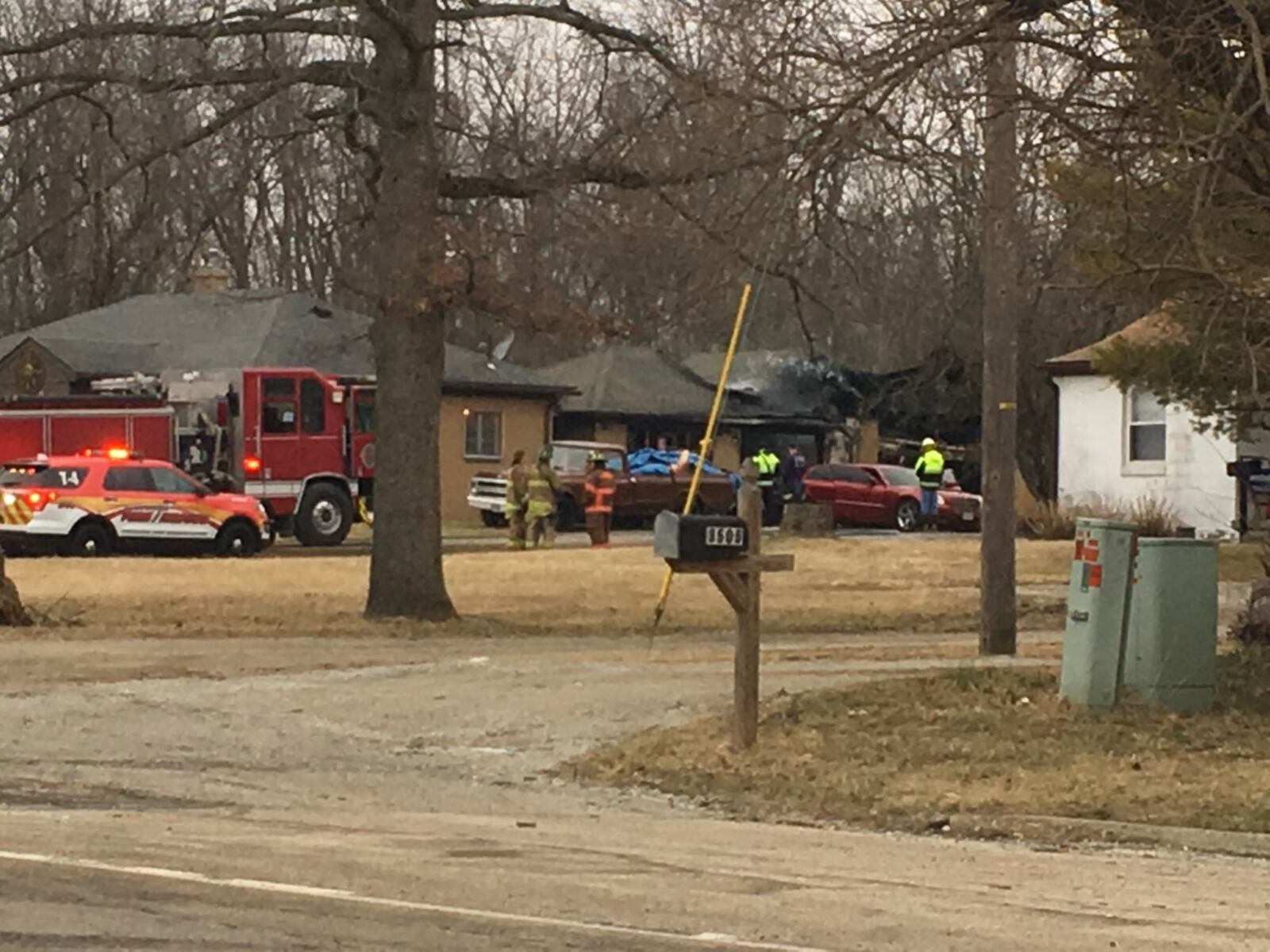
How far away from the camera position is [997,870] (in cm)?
960

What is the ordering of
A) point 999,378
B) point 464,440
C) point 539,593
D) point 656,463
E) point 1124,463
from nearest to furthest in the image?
point 999,378
point 539,593
point 1124,463
point 656,463
point 464,440

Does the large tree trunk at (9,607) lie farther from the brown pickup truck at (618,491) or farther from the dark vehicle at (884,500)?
the dark vehicle at (884,500)

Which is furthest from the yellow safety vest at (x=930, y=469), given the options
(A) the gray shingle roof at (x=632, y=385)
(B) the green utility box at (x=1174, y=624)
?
(B) the green utility box at (x=1174, y=624)

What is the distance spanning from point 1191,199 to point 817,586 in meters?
15.4

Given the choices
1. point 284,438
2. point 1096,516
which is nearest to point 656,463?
point 1096,516

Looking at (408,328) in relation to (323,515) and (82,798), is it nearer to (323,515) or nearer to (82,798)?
(82,798)

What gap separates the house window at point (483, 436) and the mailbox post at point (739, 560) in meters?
36.5

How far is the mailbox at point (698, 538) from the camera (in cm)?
1242

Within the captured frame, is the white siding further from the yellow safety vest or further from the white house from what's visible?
the yellow safety vest

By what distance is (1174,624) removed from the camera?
14.3m

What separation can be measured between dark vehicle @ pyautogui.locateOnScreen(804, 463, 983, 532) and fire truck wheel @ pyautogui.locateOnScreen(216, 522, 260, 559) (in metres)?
16.4

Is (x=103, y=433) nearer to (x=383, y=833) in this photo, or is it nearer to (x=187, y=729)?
(x=187, y=729)

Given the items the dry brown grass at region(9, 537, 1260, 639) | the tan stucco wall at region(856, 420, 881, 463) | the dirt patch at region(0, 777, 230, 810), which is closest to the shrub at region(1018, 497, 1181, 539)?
the dry brown grass at region(9, 537, 1260, 639)

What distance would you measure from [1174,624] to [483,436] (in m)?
36.5
